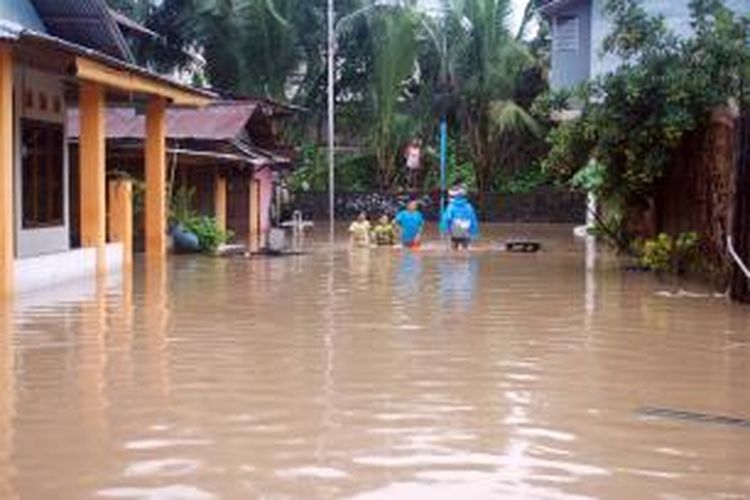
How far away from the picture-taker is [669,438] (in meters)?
7.22

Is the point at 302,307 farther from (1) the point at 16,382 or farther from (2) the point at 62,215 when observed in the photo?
(2) the point at 62,215

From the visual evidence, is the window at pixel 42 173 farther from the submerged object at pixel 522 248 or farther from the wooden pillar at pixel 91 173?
the submerged object at pixel 522 248

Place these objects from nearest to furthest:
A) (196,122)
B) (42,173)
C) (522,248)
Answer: (42,173), (522,248), (196,122)

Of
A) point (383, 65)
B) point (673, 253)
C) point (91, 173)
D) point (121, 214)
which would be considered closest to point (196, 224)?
point (121, 214)

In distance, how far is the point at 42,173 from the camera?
2034 centimetres

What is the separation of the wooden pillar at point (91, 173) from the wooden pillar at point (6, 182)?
4.07 metres

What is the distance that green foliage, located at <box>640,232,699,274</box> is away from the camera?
18.1 metres

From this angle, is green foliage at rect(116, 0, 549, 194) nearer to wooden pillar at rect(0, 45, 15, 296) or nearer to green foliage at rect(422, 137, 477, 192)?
green foliage at rect(422, 137, 477, 192)

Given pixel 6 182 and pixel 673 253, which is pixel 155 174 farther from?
pixel 673 253

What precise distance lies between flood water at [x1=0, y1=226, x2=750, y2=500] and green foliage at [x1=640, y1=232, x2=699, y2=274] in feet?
7.58

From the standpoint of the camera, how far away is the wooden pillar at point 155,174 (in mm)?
23266

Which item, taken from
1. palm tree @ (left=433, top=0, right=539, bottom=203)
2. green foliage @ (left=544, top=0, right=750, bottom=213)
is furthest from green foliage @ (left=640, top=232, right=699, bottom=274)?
palm tree @ (left=433, top=0, right=539, bottom=203)

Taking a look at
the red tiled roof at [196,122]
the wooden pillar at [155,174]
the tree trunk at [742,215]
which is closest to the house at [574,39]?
the red tiled roof at [196,122]

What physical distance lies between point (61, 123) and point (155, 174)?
2569 millimetres
